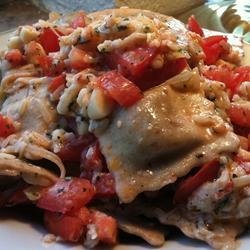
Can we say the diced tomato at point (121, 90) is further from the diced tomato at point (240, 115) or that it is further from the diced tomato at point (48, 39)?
the diced tomato at point (48, 39)

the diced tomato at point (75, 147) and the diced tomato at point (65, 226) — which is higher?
the diced tomato at point (75, 147)

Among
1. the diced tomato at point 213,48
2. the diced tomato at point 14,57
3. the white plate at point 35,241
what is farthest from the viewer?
the diced tomato at point 213,48

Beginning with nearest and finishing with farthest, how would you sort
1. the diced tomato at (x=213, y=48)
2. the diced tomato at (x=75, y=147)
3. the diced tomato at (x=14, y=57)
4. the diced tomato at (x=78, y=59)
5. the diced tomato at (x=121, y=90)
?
1. the diced tomato at (x=121, y=90)
2. the diced tomato at (x=75, y=147)
3. the diced tomato at (x=78, y=59)
4. the diced tomato at (x=14, y=57)
5. the diced tomato at (x=213, y=48)

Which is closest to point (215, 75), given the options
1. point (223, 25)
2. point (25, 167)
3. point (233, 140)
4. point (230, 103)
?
point (230, 103)

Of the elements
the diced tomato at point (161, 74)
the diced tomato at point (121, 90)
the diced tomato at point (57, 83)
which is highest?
the diced tomato at point (121, 90)

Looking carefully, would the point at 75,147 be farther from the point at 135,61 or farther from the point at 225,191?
the point at 225,191

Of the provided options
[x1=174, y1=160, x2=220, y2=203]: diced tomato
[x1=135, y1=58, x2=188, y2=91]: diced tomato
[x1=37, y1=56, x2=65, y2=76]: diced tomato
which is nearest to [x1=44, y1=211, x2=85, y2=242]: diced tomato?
[x1=174, y1=160, x2=220, y2=203]: diced tomato

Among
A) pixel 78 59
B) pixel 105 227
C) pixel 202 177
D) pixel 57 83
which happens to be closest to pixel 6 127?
pixel 57 83

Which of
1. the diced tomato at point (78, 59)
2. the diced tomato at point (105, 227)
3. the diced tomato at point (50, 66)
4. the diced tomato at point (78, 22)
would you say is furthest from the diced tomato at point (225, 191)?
the diced tomato at point (78, 22)
